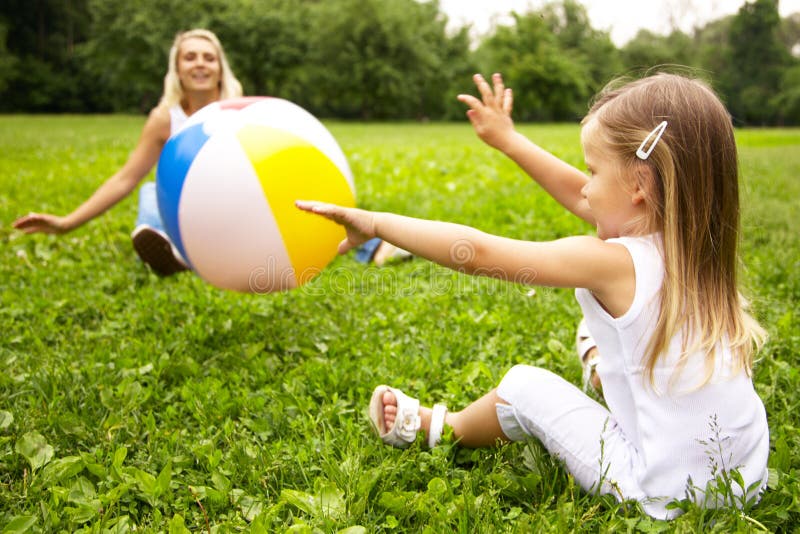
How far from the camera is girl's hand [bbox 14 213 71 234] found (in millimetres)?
3295

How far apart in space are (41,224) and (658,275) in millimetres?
3055

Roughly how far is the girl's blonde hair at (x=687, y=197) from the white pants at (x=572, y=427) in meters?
0.24

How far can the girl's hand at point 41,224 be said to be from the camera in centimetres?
329

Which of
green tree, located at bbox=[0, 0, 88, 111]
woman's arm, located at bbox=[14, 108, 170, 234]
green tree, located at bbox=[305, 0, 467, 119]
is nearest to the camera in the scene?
woman's arm, located at bbox=[14, 108, 170, 234]

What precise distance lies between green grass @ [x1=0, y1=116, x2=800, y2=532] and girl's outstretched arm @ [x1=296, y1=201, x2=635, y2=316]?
512mm

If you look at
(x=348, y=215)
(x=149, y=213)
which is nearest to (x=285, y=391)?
(x=348, y=215)

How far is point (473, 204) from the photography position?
5.22 metres

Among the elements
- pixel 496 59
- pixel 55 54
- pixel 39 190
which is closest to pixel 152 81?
pixel 55 54

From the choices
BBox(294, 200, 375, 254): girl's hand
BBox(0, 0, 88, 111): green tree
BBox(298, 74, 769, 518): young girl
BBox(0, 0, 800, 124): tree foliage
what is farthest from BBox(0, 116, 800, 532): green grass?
BBox(0, 0, 88, 111): green tree

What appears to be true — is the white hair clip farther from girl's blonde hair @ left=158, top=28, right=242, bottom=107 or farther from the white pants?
girl's blonde hair @ left=158, top=28, right=242, bottom=107

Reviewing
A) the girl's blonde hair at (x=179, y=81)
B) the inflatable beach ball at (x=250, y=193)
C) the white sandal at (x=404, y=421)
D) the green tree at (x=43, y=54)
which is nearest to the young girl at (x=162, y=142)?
the girl's blonde hair at (x=179, y=81)

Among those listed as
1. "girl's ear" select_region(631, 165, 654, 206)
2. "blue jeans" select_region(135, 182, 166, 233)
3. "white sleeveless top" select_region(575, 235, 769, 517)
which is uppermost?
"girl's ear" select_region(631, 165, 654, 206)

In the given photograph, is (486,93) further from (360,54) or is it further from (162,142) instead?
(360,54)

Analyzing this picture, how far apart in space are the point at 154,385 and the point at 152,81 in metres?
35.4
